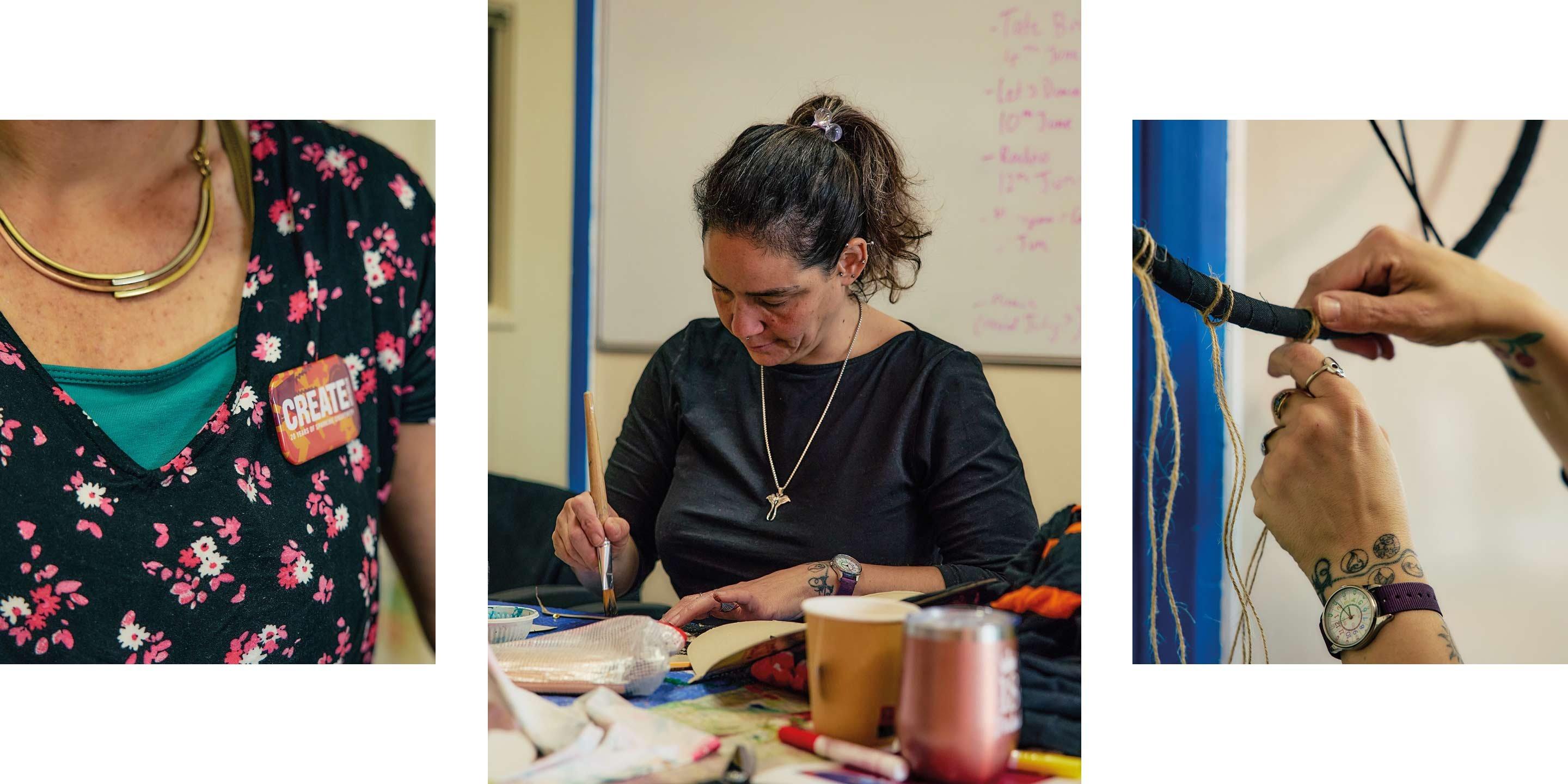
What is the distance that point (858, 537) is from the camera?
89cm

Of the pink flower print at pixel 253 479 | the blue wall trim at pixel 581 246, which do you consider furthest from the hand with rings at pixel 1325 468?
the pink flower print at pixel 253 479

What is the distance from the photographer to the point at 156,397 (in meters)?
0.91

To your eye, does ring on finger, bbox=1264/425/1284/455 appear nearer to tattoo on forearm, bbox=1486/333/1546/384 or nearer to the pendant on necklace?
tattoo on forearm, bbox=1486/333/1546/384

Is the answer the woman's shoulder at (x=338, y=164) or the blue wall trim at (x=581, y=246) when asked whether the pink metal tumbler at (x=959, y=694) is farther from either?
A: the woman's shoulder at (x=338, y=164)

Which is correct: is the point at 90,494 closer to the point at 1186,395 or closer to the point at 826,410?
the point at 826,410

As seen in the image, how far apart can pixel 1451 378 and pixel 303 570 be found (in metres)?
1.14

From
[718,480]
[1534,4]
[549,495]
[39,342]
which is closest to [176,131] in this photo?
[39,342]

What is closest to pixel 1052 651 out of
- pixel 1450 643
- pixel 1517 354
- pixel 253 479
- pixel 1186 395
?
pixel 1186 395

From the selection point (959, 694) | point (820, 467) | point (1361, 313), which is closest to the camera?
point (959, 694)

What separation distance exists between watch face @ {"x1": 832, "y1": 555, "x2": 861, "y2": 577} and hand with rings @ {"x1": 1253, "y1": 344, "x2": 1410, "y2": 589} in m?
0.46

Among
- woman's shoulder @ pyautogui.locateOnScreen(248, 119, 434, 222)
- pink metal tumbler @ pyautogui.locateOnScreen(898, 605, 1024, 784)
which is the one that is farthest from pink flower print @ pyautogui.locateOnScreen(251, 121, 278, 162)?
pink metal tumbler @ pyautogui.locateOnScreen(898, 605, 1024, 784)

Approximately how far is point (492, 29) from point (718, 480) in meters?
0.48

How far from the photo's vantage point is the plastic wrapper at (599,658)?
0.80 meters

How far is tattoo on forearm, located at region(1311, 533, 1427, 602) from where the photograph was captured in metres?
0.98
